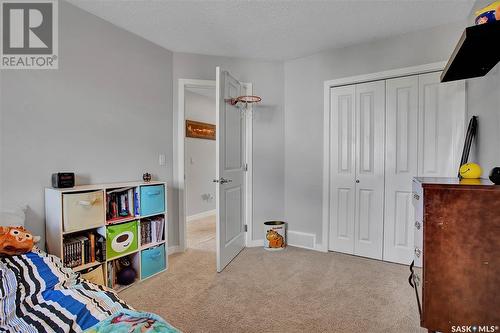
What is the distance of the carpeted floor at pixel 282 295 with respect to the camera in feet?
5.81

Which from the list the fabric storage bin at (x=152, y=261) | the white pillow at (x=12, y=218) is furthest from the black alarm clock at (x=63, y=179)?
the fabric storage bin at (x=152, y=261)

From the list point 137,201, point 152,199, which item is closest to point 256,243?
point 152,199

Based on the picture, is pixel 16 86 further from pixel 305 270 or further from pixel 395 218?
pixel 395 218

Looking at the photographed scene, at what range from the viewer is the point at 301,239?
3359 millimetres

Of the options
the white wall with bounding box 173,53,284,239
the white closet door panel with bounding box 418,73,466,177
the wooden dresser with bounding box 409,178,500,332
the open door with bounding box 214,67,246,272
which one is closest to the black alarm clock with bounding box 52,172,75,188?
the open door with bounding box 214,67,246,272

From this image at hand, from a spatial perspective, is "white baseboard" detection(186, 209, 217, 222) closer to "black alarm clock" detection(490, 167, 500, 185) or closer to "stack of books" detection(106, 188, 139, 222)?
"stack of books" detection(106, 188, 139, 222)

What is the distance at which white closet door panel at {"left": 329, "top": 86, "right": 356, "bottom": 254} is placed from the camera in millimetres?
3043

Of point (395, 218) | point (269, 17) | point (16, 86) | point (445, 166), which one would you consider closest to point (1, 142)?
point (16, 86)

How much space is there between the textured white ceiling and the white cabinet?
2.04 feet

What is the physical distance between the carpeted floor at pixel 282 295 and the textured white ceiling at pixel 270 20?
7.83 ft

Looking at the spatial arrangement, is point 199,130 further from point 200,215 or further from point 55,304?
point 55,304

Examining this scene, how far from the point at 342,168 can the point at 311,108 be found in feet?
2.73

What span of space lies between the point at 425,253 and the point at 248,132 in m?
2.40

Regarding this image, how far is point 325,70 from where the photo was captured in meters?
3.16
